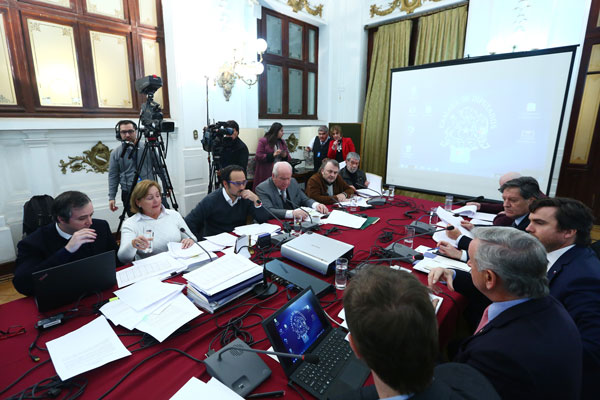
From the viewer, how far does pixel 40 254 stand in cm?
145

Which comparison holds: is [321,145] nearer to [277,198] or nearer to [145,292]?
[277,198]

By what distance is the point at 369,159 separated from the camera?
5762 millimetres

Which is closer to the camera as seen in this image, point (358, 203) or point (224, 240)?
point (224, 240)

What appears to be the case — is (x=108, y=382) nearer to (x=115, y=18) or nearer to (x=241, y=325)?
(x=241, y=325)

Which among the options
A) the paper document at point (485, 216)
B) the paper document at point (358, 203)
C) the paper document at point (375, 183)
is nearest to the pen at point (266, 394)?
the paper document at point (358, 203)

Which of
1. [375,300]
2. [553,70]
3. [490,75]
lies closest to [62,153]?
[375,300]

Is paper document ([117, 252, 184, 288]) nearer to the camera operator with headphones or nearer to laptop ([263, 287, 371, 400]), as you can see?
laptop ([263, 287, 371, 400])

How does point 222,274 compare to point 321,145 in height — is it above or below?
below

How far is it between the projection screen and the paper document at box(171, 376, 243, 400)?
3.40 meters

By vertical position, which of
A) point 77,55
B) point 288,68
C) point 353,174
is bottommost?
point 353,174

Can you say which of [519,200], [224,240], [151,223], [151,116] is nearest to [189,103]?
[151,116]

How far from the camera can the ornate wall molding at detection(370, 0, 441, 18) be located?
4.78 meters

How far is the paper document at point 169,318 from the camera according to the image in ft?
3.40

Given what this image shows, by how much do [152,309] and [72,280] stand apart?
352 mm
